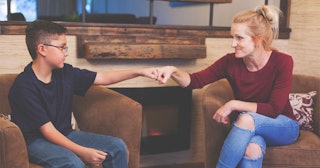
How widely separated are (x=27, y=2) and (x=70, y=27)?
438cm

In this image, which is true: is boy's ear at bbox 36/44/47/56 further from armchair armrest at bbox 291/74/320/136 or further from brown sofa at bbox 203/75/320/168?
armchair armrest at bbox 291/74/320/136

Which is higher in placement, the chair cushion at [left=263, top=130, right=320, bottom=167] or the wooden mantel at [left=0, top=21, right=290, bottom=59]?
the wooden mantel at [left=0, top=21, right=290, bottom=59]

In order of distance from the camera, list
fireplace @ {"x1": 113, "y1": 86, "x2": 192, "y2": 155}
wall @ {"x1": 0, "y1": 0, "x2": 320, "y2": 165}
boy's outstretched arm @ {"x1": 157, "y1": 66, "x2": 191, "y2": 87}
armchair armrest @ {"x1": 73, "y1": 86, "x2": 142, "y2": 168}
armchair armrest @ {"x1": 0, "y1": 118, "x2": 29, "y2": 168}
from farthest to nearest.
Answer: fireplace @ {"x1": 113, "y1": 86, "x2": 192, "y2": 155} < wall @ {"x1": 0, "y1": 0, "x2": 320, "y2": 165} < boy's outstretched arm @ {"x1": 157, "y1": 66, "x2": 191, "y2": 87} < armchair armrest @ {"x1": 73, "y1": 86, "x2": 142, "y2": 168} < armchair armrest @ {"x1": 0, "y1": 118, "x2": 29, "y2": 168}

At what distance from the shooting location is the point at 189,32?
2742mm

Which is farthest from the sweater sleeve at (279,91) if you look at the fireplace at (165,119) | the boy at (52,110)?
the fireplace at (165,119)

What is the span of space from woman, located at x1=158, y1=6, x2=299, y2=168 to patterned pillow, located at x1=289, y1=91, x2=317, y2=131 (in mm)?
285

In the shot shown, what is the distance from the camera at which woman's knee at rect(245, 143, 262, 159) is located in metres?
1.87

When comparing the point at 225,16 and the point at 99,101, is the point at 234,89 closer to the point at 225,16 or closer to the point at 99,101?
the point at 99,101

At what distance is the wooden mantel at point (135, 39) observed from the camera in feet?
7.98

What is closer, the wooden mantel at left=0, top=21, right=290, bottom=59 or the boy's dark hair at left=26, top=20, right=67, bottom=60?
the boy's dark hair at left=26, top=20, right=67, bottom=60

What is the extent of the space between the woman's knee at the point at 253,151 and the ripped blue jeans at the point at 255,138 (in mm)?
13

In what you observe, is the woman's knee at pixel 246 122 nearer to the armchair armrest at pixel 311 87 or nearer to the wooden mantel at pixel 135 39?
the armchair armrest at pixel 311 87

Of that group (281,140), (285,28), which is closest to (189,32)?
(285,28)

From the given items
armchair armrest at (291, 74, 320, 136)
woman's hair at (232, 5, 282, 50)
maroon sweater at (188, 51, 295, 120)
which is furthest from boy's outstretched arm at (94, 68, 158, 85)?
armchair armrest at (291, 74, 320, 136)
